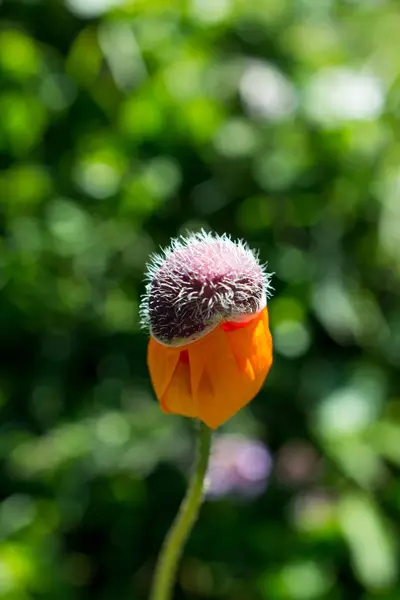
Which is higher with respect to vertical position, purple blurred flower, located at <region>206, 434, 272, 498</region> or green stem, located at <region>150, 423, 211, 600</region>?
green stem, located at <region>150, 423, 211, 600</region>

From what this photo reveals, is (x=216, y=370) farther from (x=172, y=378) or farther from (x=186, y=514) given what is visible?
(x=186, y=514)

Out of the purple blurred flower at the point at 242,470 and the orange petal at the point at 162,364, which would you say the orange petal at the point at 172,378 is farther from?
the purple blurred flower at the point at 242,470

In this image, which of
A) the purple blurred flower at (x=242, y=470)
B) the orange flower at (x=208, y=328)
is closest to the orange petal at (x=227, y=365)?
the orange flower at (x=208, y=328)

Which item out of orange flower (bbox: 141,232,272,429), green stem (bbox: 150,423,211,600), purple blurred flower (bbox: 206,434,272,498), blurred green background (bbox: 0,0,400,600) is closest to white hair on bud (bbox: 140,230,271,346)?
orange flower (bbox: 141,232,272,429)

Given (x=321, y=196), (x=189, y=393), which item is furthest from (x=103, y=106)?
(x=189, y=393)

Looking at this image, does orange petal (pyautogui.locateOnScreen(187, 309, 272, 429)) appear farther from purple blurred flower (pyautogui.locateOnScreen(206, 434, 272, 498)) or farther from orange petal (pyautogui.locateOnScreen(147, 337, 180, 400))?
purple blurred flower (pyautogui.locateOnScreen(206, 434, 272, 498))

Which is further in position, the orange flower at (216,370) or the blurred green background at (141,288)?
the blurred green background at (141,288)
